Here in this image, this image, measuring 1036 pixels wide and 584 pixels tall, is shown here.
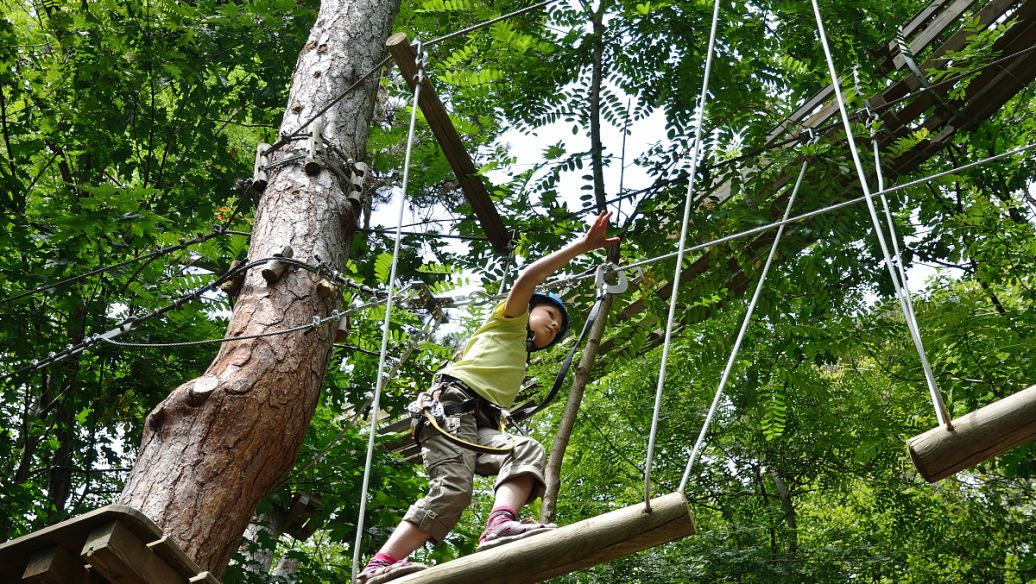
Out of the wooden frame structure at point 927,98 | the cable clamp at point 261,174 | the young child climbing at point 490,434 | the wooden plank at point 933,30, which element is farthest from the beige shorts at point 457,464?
the wooden plank at point 933,30

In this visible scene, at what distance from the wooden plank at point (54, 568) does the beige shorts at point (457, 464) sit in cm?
106

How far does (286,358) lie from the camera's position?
3830 millimetres

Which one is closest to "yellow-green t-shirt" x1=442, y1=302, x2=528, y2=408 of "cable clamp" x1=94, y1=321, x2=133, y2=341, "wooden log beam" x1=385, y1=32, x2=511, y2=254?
"wooden log beam" x1=385, y1=32, x2=511, y2=254

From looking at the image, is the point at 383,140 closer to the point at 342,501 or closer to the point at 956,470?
the point at 342,501

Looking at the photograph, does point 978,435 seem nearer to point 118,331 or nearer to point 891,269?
point 891,269

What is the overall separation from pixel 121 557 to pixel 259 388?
104 cm

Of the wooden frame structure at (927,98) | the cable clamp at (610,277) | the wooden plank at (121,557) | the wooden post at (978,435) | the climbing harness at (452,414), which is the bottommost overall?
the wooden post at (978,435)

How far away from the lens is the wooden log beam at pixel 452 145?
4.34 metres

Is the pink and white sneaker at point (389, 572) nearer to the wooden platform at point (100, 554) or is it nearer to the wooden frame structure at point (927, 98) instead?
the wooden platform at point (100, 554)

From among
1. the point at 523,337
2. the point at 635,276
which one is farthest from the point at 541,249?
the point at 523,337

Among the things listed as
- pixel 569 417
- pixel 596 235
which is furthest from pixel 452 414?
pixel 569 417

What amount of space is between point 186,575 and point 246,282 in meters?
1.62

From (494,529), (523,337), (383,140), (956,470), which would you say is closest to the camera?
(956,470)

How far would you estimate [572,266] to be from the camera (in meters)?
5.46
